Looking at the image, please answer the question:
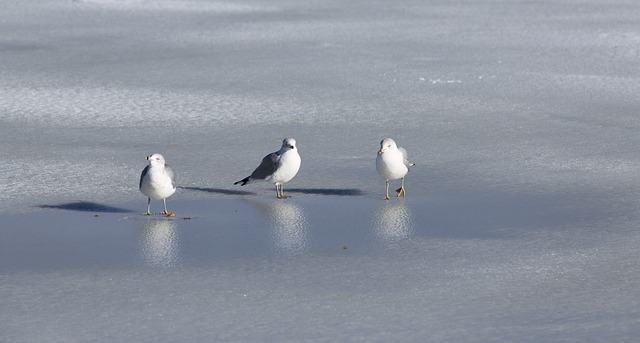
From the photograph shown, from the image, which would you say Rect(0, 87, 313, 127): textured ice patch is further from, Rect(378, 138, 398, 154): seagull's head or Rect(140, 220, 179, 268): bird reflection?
Rect(140, 220, 179, 268): bird reflection

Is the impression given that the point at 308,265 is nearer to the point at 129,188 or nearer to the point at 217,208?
the point at 217,208

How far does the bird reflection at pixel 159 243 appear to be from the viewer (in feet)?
18.8

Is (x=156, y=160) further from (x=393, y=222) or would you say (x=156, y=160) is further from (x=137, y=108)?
(x=137, y=108)

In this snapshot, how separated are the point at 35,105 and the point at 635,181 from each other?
530 cm

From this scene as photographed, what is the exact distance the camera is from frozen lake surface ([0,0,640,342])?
4934mm

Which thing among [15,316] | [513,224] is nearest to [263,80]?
[513,224]

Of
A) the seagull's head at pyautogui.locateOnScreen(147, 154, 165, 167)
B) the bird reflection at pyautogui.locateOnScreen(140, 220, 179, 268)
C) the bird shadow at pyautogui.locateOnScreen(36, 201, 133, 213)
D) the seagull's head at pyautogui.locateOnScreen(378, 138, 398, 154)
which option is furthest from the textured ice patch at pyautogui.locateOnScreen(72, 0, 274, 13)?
the bird reflection at pyautogui.locateOnScreen(140, 220, 179, 268)

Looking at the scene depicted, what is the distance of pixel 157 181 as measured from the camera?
6.62 m

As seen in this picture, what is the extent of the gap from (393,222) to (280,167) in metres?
0.96

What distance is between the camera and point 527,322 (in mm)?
4734

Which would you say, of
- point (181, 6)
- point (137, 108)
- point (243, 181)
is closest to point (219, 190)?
point (243, 181)

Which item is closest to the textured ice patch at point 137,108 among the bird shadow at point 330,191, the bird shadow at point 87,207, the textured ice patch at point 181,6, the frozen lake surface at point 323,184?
the frozen lake surface at point 323,184

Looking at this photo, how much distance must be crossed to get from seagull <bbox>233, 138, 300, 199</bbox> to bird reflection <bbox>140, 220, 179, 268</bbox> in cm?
84

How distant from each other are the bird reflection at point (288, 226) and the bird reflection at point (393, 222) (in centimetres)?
41
